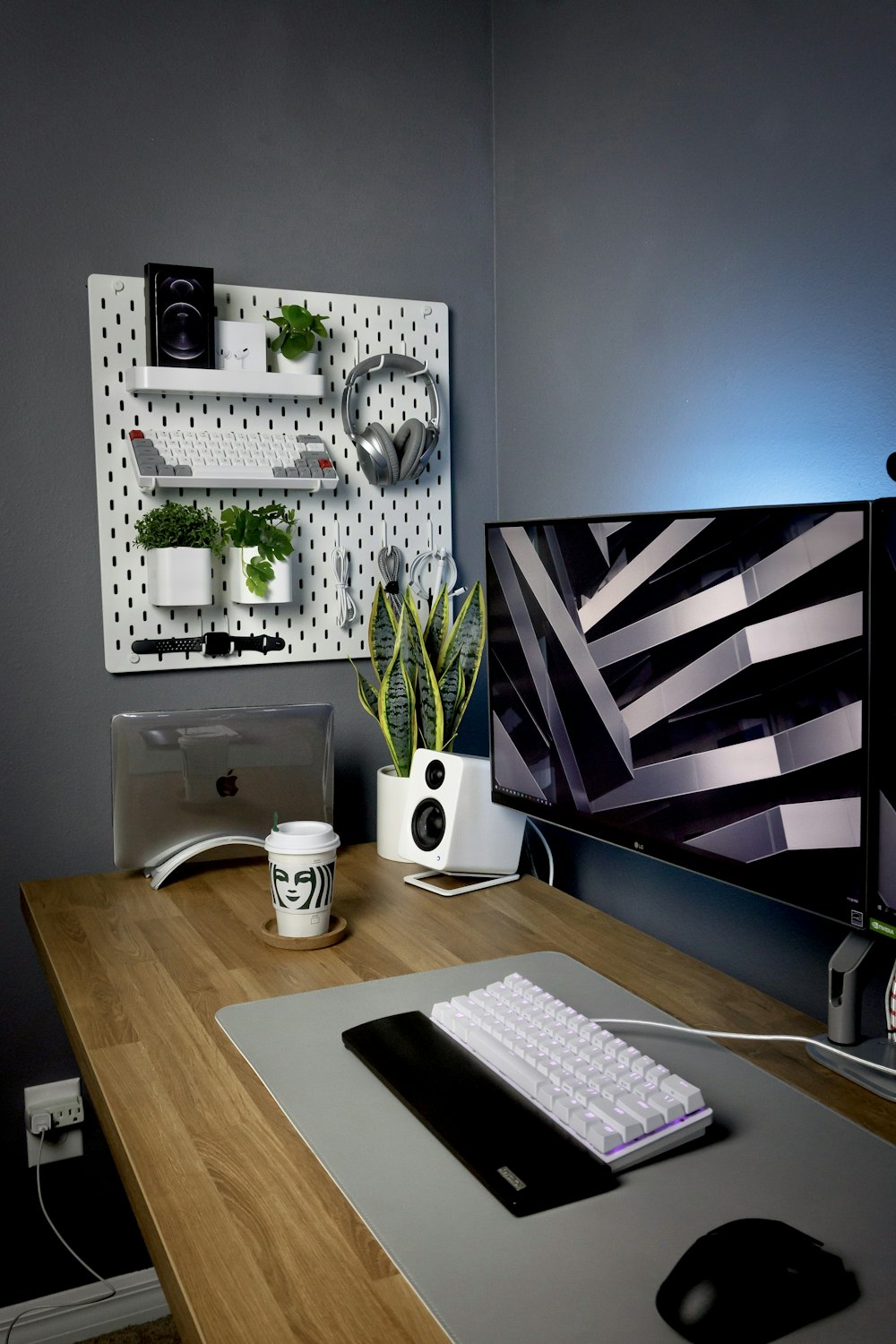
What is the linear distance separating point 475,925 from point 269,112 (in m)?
1.34

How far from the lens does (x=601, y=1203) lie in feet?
2.66

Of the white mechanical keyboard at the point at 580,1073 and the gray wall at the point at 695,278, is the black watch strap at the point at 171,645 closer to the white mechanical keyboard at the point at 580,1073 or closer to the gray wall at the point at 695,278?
the gray wall at the point at 695,278

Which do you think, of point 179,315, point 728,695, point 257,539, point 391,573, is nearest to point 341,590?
point 391,573

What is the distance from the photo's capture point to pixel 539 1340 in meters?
0.67

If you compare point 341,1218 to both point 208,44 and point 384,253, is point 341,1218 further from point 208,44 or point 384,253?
point 208,44

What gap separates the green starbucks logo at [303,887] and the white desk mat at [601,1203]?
0.27 meters

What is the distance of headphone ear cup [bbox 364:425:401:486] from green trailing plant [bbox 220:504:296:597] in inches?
7.6

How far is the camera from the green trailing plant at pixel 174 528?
1.69 meters

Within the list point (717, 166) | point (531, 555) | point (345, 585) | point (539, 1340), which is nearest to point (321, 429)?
point (345, 585)

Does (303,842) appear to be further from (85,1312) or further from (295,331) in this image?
(85,1312)

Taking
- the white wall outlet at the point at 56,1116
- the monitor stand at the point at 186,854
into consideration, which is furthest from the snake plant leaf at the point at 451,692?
the white wall outlet at the point at 56,1116

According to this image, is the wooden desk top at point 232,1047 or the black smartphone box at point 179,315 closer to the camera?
the wooden desk top at point 232,1047

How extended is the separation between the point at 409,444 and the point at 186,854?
767 millimetres

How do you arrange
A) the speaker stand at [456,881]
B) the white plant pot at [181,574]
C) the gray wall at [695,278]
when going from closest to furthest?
the gray wall at [695,278], the speaker stand at [456,881], the white plant pot at [181,574]
